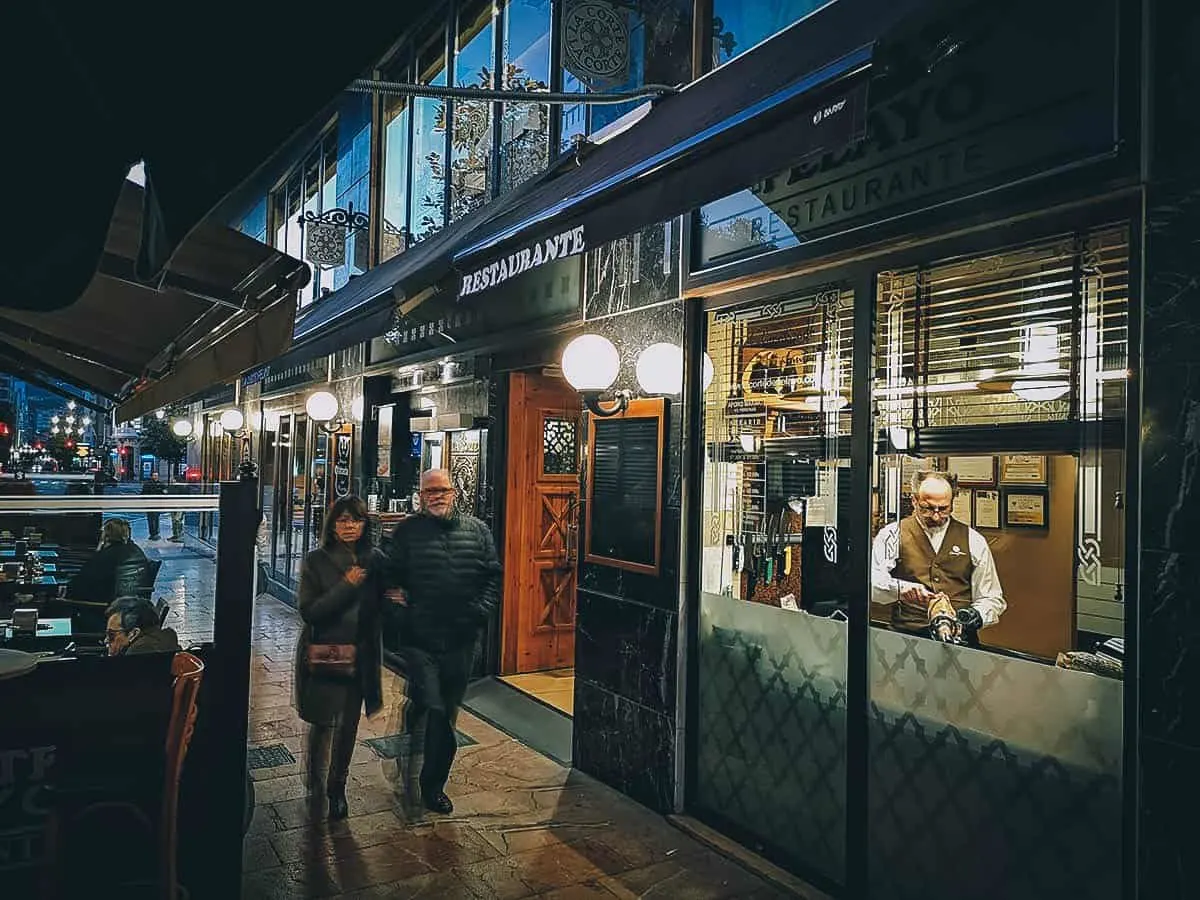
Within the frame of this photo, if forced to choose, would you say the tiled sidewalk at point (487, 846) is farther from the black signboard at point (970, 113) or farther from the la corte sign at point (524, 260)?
the black signboard at point (970, 113)

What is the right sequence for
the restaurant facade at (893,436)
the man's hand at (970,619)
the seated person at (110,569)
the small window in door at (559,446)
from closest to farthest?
the restaurant facade at (893,436) → the man's hand at (970,619) → the seated person at (110,569) → the small window in door at (559,446)

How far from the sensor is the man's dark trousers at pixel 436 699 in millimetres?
5383

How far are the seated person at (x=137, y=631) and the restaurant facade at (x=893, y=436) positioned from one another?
2563mm

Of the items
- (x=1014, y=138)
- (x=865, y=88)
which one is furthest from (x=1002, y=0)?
(x=865, y=88)

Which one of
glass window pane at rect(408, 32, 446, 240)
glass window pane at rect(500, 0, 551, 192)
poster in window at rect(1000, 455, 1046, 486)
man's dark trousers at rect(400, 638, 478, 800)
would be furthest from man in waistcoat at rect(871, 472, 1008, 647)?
glass window pane at rect(408, 32, 446, 240)

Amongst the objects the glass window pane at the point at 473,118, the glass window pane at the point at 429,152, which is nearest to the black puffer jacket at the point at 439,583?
the glass window pane at the point at 473,118

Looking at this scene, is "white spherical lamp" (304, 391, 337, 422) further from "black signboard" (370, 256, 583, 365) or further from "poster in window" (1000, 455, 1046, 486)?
"poster in window" (1000, 455, 1046, 486)

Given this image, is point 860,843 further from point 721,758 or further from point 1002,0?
point 1002,0

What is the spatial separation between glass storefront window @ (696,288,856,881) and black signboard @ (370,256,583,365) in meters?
1.43

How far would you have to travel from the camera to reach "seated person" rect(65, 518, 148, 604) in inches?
260

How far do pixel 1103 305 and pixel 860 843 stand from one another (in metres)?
2.73

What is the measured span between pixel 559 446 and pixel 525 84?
137 inches

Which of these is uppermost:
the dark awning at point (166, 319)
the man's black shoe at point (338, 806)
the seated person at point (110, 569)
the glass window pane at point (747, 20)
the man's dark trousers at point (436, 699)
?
the glass window pane at point (747, 20)

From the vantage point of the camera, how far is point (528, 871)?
4.60 metres
